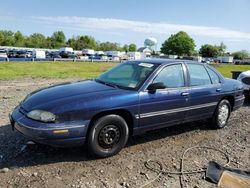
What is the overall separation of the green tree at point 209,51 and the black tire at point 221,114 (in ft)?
392

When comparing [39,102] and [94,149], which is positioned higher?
[39,102]

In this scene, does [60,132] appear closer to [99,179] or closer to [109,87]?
[99,179]

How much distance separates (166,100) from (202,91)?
3.65ft

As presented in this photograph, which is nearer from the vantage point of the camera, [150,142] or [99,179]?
[99,179]

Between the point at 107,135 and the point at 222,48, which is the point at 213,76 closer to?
the point at 107,135

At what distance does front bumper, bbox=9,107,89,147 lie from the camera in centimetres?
395

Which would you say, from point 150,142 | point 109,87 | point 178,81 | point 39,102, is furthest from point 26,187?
point 178,81

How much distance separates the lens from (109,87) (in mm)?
4906

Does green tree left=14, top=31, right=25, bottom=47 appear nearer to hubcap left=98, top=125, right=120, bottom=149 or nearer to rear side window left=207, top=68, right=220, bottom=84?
rear side window left=207, top=68, right=220, bottom=84

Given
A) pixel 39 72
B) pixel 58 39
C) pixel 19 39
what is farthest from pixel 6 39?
pixel 39 72

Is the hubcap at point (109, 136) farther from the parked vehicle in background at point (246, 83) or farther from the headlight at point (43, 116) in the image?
the parked vehicle in background at point (246, 83)

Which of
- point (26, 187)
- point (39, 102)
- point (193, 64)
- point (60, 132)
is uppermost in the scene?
point (193, 64)

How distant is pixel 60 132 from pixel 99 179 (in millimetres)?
842

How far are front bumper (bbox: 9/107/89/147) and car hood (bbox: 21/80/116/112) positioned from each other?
0.28 m
